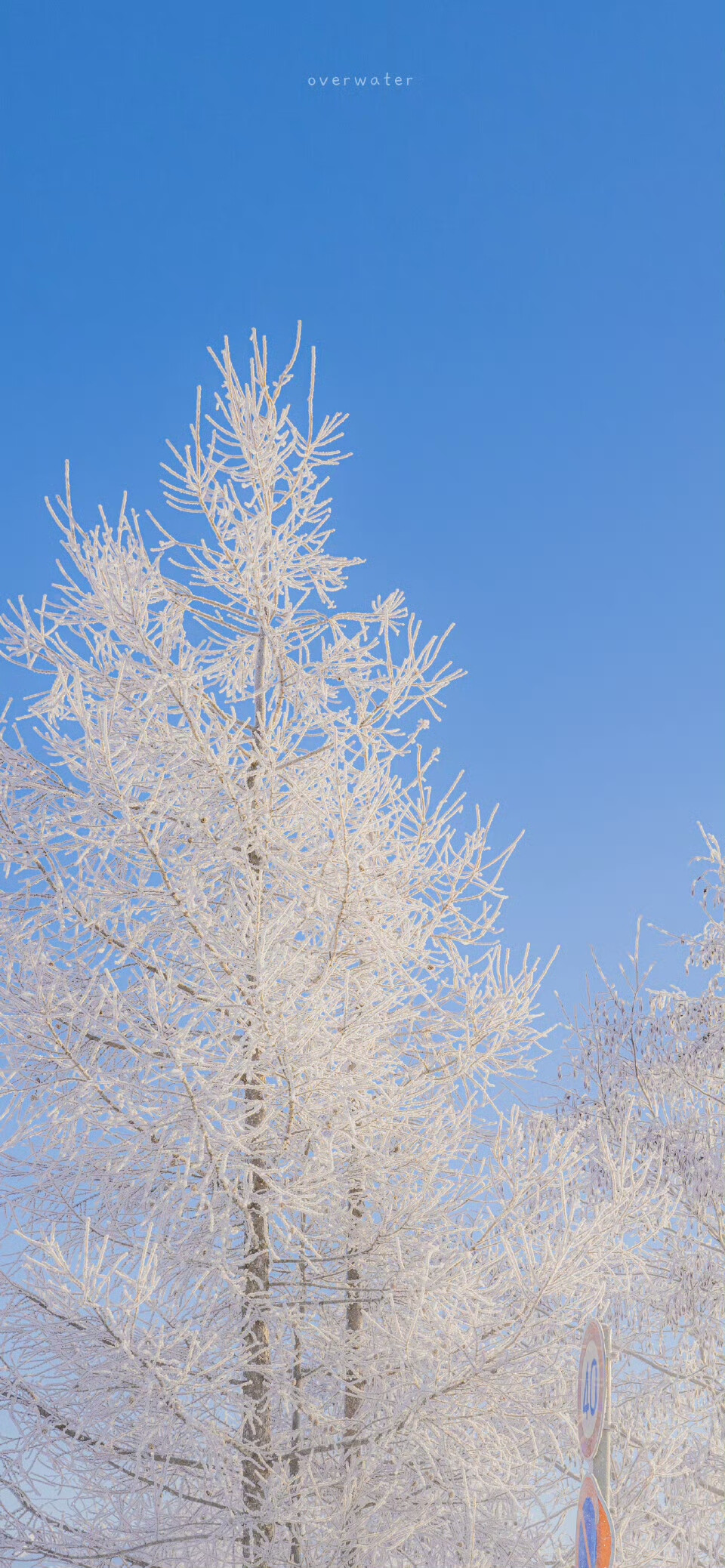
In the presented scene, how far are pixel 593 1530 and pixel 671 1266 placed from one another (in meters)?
6.36

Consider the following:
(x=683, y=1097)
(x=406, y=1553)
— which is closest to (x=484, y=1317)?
(x=406, y=1553)

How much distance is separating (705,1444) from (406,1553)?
15.3 feet

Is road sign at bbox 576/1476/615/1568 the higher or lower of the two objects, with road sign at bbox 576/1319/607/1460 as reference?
lower

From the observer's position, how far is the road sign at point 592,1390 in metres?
4.70

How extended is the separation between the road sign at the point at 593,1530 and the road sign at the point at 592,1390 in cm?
13

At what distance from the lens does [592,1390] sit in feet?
16.0

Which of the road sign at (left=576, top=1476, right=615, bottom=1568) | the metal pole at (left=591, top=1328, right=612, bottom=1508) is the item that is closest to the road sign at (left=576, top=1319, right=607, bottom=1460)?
the metal pole at (left=591, top=1328, right=612, bottom=1508)

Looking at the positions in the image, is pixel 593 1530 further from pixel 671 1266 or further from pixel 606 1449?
pixel 671 1266

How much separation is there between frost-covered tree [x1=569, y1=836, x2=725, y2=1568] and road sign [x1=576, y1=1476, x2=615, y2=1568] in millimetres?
1865

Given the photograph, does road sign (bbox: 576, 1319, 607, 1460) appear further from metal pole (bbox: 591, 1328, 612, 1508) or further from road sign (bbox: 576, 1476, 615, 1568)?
road sign (bbox: 576, 1476, 615, 1568)

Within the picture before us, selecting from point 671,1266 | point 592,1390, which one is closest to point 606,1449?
point 592,1390

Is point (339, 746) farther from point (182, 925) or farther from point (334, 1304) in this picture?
point (334, 1304)

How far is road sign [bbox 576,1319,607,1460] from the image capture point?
470 cm

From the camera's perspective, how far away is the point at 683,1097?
39.6ft
